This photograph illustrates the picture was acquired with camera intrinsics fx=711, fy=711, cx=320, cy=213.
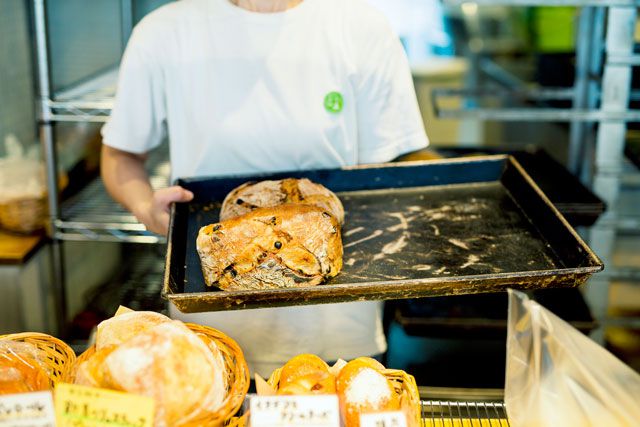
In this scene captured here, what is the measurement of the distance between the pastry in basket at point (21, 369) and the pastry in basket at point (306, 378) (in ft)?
1.19

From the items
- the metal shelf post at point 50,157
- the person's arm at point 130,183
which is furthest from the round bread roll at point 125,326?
the metal shelf post at point 50,157

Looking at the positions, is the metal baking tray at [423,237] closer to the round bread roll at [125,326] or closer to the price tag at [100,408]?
the round bread roll at [125,326]

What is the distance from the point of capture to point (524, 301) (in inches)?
46.0

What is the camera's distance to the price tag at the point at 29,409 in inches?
37.9

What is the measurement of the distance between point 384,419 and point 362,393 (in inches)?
3.0

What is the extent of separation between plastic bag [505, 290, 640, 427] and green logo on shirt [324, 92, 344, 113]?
2.32ft

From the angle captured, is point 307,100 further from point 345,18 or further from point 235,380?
point 235,380

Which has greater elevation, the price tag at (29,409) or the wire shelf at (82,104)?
the wire shelf at (82,104)

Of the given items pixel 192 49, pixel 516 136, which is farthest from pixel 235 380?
pixel 516 136

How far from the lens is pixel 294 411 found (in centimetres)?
99

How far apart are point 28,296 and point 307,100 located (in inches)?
57.3

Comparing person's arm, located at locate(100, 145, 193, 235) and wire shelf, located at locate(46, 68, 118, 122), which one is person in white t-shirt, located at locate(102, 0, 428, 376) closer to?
person's arm, located at locate(100, 145, 193, 235)

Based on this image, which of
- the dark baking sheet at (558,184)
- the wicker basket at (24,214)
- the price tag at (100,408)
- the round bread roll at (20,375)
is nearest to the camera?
the price tag at (100,408)

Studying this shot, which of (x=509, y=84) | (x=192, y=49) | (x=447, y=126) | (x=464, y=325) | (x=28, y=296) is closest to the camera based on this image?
(x=192, y=49)
